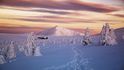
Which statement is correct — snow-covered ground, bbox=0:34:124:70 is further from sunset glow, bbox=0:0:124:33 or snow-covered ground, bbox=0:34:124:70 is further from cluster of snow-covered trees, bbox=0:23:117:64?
sunset glow, bbox=0:0:124:33

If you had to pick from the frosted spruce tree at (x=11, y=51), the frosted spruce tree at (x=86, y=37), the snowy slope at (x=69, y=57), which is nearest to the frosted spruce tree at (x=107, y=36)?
the snowy slope at (x=69, y=57)

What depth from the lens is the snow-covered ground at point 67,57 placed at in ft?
8.75

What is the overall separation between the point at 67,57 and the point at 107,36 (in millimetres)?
590

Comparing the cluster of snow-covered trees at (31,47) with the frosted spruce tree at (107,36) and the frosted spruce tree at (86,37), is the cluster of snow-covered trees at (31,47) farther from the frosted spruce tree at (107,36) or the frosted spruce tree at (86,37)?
the frosted spruce tree at (107,36)

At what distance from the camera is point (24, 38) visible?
267 centimetres

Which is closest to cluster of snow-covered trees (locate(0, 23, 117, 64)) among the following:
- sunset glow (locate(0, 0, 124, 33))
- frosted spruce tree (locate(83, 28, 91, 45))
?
frosted spruce tree (locate(83, 28, 91, 45))

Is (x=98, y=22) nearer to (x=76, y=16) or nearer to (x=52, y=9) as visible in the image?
(x=76, y=16)

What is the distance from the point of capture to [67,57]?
9.24 ft

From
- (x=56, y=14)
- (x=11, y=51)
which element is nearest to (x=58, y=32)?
(x=56, y=14)

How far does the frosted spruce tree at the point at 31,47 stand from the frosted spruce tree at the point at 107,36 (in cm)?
84

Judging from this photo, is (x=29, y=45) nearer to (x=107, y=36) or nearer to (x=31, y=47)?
(x=31, y=47)

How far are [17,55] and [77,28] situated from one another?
0.79 meters

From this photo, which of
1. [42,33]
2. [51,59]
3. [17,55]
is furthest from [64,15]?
[17,55]

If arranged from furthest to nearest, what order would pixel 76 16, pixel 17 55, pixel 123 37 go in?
pixel 123 37, pixel 76 16, pixel 17 55
